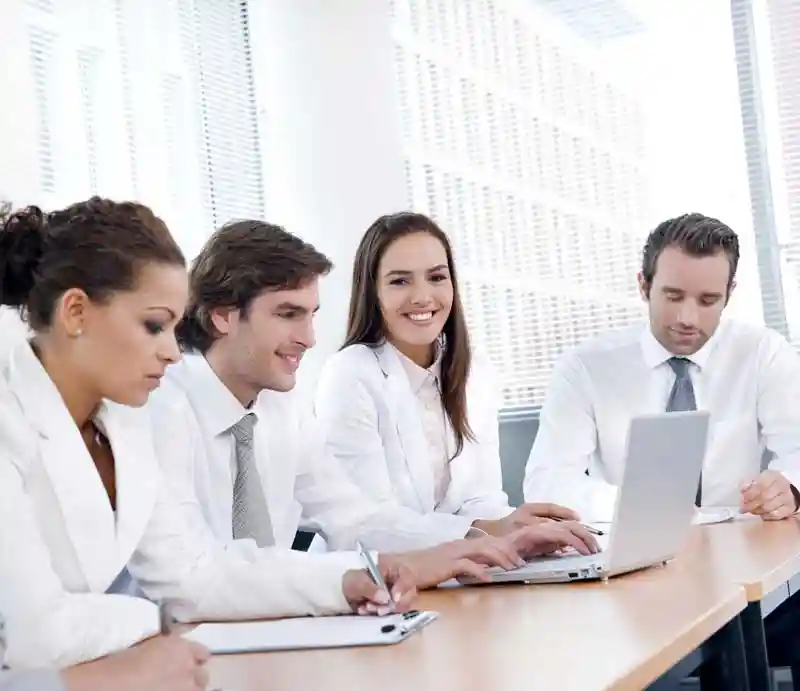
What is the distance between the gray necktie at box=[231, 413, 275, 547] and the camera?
2447mm

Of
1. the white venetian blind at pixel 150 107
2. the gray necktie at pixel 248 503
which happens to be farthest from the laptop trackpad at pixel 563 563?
the white venetian blind at pixel 150 107

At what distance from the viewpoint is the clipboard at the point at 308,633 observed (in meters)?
1.58

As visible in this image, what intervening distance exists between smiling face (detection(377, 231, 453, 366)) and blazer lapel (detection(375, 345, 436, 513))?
0.12 m

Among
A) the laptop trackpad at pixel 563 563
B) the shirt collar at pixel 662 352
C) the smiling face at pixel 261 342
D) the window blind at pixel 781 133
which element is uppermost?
the window blind at pixel 781 133

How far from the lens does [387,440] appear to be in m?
3.13

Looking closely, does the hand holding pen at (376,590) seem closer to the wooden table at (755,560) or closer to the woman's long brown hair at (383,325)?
the wooden table at (755,560)

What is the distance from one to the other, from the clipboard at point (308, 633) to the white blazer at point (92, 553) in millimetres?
69

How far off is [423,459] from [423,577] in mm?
1100

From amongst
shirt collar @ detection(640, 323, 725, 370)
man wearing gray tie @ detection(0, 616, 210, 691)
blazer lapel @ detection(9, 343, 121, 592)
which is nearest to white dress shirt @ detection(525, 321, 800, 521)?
shirt collar @ detection(640, 323, 725, 370)

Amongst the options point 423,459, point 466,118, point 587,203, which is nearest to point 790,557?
point 423,459

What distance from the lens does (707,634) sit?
162 centimetres

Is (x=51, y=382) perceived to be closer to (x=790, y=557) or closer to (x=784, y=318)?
(x=790, y=557)

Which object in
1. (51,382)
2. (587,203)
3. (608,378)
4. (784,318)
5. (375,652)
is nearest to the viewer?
(375,652)

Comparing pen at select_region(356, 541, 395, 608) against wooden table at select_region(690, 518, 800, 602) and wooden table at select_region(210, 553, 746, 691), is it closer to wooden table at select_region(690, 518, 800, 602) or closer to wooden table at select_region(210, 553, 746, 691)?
wooden table at select_region(210, 553, 746, 691)
